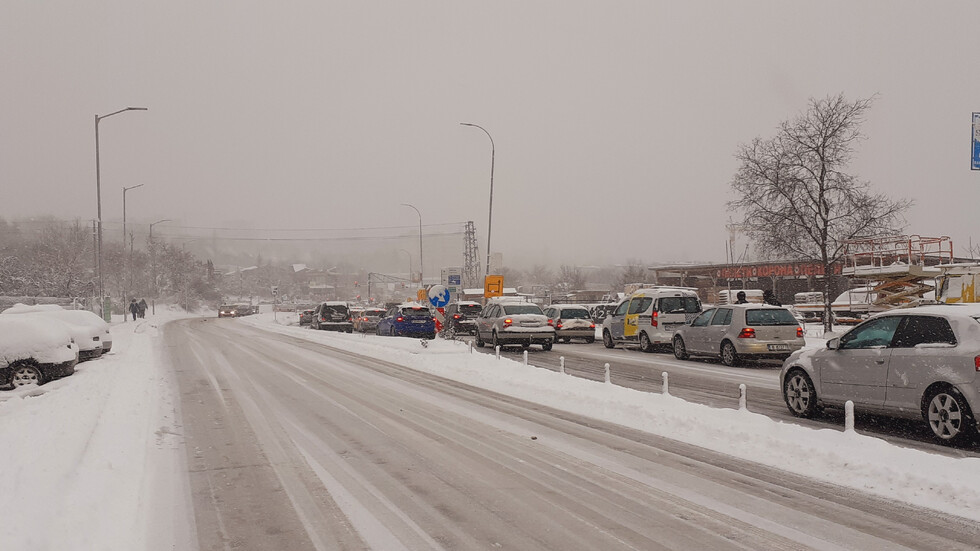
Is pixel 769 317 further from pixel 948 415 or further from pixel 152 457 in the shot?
pixel 152 457

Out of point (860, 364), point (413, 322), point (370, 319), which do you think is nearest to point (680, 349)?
point (860, 364)

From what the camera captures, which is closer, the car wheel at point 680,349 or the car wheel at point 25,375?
the car wheel at point 25,375

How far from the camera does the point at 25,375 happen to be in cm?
1582

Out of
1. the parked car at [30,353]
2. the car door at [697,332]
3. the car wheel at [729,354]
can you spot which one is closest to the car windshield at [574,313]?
the car door at [697,332]

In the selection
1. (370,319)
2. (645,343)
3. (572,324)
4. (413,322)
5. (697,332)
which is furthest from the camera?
(370,319)

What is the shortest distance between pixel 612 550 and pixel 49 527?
3.97 metres

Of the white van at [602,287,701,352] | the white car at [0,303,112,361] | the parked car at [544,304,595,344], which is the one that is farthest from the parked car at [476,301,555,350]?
the white car at [0,303,112,361]

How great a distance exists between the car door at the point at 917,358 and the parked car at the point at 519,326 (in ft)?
52.3

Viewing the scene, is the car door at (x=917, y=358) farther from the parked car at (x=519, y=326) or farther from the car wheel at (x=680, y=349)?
the parked car at (x=519, y=326)

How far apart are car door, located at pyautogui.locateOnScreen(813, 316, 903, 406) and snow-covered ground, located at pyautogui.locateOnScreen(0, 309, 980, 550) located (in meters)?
1.32

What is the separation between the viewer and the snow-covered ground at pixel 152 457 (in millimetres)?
5441

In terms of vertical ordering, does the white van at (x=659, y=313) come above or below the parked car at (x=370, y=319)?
above

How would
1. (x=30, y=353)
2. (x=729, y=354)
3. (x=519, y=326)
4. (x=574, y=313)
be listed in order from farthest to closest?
1. (x=574, y=313)
2. (x=519, y=326)
3. (x=729, y=354)
4. (x=30, y=353)

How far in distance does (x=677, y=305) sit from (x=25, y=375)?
60.9 ft
